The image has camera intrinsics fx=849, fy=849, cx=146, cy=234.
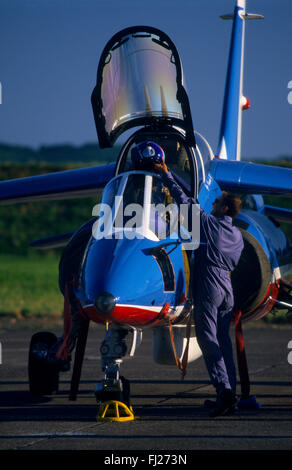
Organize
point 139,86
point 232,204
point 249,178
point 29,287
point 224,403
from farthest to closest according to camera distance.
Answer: point 29,287
point 249,178
point 139,86
point 232,204
point 224,403

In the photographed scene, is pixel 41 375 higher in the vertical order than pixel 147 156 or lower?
lower

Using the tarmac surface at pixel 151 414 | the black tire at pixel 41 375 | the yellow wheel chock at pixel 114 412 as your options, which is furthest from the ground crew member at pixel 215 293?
the black tire at pixel 41 375

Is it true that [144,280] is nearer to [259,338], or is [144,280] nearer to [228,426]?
[228,426]

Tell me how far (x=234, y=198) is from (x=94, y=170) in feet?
11.4

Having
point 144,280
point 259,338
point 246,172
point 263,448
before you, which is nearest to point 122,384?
point 144,280

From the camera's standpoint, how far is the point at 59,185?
12617 mm

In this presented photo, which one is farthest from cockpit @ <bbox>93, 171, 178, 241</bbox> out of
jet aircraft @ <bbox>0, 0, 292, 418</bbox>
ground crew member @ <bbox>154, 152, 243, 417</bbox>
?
ground crew member @ <bbox>154, 152, 243, 417</bbox>

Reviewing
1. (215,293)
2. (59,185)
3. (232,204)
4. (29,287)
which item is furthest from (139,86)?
(29,287)

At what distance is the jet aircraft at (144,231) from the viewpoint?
818 centimetres

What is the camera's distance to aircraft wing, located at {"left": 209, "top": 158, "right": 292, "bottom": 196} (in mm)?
11227

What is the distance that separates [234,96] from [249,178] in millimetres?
→ 4338

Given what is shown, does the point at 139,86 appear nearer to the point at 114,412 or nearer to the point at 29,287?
the point at 114,412

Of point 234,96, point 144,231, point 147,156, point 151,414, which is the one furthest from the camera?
point 234,96
